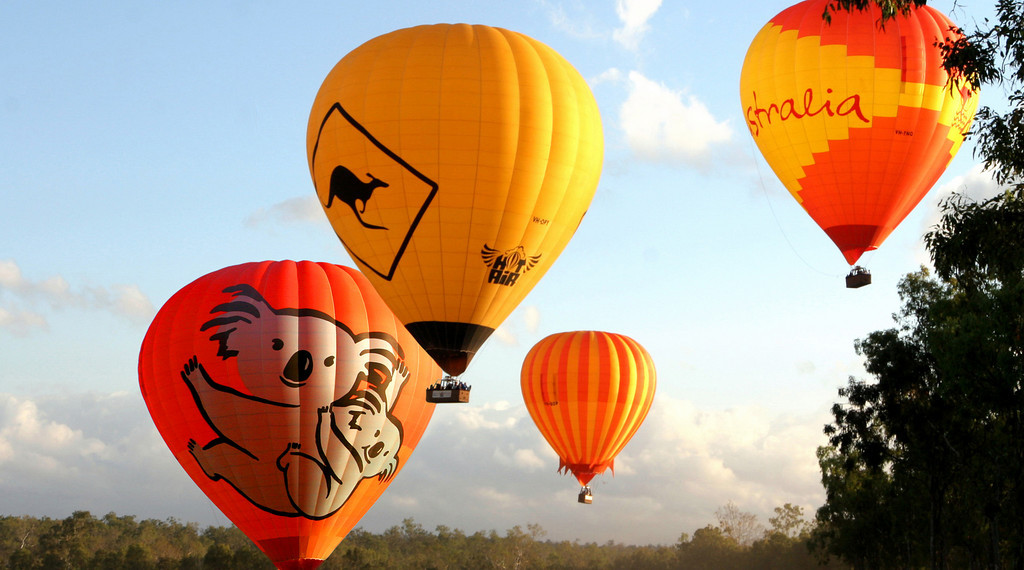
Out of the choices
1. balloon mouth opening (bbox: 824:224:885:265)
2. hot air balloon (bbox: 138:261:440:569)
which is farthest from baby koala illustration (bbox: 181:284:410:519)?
balloon mouth opening (bbox: 824:224:885:265)

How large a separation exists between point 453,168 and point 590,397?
22.2 metres

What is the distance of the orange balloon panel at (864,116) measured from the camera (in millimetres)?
31594

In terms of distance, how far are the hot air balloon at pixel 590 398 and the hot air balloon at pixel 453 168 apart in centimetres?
1960

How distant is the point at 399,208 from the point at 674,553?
363ft

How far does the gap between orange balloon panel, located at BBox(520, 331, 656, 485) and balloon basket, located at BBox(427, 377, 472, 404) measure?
65.2 ft

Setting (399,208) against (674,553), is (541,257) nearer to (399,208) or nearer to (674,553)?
(399,208)

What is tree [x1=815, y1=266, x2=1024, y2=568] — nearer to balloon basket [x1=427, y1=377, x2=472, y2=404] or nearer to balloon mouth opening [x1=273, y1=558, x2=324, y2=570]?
balloon basket [x1=427, y1=377, x2=472, y2=404]

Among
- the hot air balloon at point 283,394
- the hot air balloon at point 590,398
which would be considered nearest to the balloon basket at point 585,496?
the hot air balloon at point 590,398

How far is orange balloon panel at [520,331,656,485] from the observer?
46.8 metres

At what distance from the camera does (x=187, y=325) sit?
3173cm

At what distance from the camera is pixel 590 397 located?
1839 inches

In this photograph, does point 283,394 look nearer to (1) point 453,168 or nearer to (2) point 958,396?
(1) point 453,168

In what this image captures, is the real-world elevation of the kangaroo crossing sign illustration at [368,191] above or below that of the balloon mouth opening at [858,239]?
below

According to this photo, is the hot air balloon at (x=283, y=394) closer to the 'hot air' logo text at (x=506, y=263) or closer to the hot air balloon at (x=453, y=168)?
the hot air balloon at (x=453, y=168)
